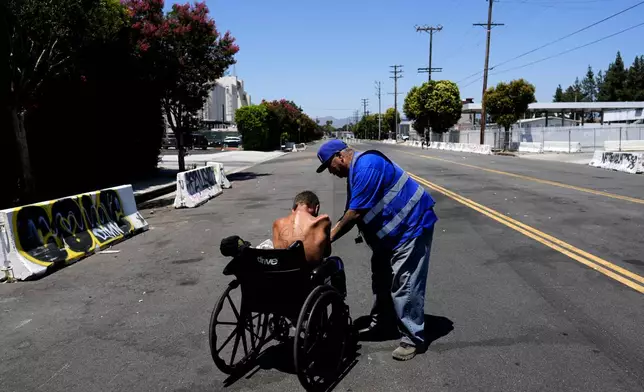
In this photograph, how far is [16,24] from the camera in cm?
1152

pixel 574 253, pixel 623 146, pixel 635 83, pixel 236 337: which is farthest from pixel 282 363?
pixel 635 83

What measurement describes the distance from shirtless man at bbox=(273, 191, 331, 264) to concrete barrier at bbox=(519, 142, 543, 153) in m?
43.7

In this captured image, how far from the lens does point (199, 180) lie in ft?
51.6

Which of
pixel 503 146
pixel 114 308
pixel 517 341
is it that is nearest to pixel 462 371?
pixel 517 341

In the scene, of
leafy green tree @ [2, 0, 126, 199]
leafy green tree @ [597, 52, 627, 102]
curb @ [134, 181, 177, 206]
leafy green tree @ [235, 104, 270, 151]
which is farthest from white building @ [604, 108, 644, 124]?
leafy green tree @ [2, 0, 126, 199]

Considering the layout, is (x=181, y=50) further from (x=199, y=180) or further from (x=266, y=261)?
(x=266, y=261)

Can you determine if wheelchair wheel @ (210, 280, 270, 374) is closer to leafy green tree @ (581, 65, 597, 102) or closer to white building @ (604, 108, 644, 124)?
white building @ (604, 108, 644, 124)

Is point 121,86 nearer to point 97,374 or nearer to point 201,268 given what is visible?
point 201,268

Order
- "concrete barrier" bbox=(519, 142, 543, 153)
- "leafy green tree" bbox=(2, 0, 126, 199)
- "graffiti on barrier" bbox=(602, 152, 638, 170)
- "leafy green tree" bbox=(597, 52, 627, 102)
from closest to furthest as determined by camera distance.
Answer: "leafy green tree" bbox=(2, 0, 126, 199) → "graffiti on barrier" bbox=(602, 152, 638, 170) → "concrete barrier" bbox=(519, 142, 543, 153) → "leafy green tree" bbox=(597, 52, 627, 102)

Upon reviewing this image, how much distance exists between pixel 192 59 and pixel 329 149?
19.4m

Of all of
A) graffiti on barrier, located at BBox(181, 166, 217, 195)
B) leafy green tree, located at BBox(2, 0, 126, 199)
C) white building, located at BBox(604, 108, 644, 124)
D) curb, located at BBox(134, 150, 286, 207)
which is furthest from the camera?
white building, located at BBox(604, 108, 644, 124)

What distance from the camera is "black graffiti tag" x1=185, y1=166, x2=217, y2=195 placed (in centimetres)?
1464

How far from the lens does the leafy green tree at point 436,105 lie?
70875 mm

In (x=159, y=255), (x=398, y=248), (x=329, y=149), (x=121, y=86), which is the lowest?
(x=159, y=255)
